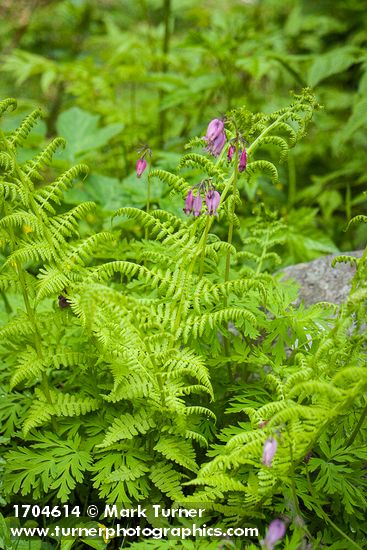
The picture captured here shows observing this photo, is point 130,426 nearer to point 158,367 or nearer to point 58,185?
point 158,367

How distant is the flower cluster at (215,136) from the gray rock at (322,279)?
1052mm

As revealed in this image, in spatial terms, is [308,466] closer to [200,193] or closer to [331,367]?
[331,367]

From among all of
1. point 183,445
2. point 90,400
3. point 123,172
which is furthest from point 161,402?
point 123,172

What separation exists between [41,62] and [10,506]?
3.38 meters

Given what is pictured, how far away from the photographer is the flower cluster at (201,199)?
6.02 feet

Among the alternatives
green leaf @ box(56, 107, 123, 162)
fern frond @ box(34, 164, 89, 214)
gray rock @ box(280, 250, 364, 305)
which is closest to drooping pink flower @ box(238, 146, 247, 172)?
fern frond @ box(34, 164, 89, 214)

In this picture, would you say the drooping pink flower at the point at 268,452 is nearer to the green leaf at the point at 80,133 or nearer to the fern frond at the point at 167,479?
the fern frond at the point at 167,479

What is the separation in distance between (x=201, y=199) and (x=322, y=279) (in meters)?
1.23

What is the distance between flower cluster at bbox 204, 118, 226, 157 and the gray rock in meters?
1.05

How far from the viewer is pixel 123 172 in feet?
14.8

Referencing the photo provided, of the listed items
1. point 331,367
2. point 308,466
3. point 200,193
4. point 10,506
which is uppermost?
point 200,193

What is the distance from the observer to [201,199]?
74.0 inches

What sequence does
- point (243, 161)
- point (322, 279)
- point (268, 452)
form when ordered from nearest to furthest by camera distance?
point (268, 452)
point (243, 161)
point (322, 279)

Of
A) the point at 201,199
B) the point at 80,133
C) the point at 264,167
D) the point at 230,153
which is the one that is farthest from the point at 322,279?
the point at 80,133
